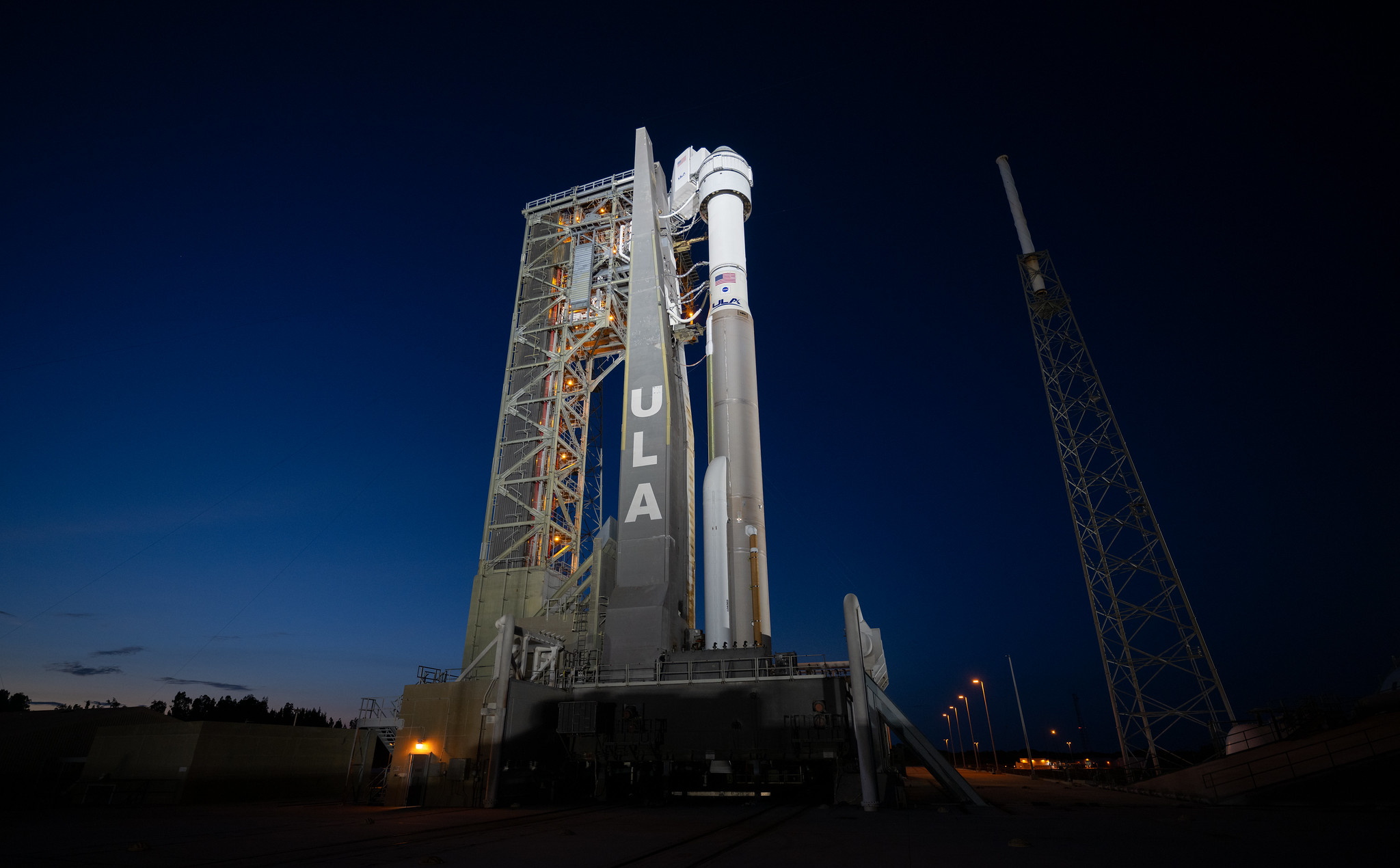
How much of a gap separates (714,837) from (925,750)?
31.4ft

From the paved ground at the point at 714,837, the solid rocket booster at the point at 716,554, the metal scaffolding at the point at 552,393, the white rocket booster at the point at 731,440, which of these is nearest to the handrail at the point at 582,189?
the metal scaffolding at the point at 552,393

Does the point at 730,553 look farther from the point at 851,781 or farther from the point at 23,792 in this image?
the point at 23,792

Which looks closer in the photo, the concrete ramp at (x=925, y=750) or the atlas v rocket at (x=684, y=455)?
the concrete ramp at (x=925, y=750)

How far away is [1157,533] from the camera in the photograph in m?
34.4

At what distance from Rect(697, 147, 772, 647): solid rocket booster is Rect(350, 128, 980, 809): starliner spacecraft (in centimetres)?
8

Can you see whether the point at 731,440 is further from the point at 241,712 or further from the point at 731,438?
the point at 241,712

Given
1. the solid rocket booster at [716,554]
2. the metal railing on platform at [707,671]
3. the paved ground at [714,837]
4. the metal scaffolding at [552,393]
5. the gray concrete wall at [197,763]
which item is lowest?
the paved ground at [714,837]

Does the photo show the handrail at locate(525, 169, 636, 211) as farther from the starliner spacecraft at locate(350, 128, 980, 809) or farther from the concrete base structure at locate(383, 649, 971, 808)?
the concrete base structure at locate(383, 649, 971, 808)

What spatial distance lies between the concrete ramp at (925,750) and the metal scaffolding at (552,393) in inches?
639

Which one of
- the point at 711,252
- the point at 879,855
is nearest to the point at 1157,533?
the point at 711,252

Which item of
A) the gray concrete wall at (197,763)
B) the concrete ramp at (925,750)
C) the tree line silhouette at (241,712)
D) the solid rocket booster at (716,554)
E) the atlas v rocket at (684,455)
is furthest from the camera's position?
the tree line silhouette at (241,712)

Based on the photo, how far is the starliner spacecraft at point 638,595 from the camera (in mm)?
19469

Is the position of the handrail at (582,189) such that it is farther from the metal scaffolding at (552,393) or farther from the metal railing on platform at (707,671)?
the metal railing on platform at (707,671)

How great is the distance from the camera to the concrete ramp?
61.8 ft
